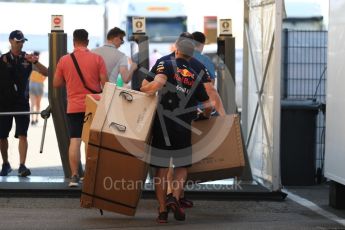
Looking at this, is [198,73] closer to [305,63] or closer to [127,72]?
[127,72]

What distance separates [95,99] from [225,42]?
6.60ft

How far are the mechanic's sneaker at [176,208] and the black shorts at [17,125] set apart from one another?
334 cm

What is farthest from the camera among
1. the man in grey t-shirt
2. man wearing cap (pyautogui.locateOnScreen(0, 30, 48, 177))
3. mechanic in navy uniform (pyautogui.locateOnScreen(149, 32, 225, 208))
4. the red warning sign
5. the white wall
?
man wearing cap (pyautogui.locateOnScreen(0, 30, 48, 177))

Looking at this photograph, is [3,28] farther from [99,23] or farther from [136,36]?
[136,36]

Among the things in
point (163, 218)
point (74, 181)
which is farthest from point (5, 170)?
point (163, 218)

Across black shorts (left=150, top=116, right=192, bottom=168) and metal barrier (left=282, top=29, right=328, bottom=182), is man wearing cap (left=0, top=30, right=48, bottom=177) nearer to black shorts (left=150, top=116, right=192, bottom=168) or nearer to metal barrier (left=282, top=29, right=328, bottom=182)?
black shorts (left=150, top=116, right=192, bottom=168)

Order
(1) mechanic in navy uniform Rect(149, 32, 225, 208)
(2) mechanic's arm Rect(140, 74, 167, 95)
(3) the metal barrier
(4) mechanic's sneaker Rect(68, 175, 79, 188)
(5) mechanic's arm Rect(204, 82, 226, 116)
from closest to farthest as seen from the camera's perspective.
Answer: (2) mechanic's arm Rect(140, 74, 167, 95) < (1) mechanic in navy uniform Rect(149, 32, 225, 208) < (5) mechanic's arm Rect(204, 82, 226, 116) < (4) mechanic's sneaker Rect(68, 175, 79, 188) < (3) the metal barrier

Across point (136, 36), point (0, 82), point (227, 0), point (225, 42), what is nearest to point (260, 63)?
point (225, 42)

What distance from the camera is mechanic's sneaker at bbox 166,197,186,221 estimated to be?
8.88 metres

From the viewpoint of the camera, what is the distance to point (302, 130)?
12.0 m

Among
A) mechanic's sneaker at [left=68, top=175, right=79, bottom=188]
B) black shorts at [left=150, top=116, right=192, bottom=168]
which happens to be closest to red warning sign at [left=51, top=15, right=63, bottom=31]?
mechanic's sneaker at [left=68, top=175, right=79, bottom=188]

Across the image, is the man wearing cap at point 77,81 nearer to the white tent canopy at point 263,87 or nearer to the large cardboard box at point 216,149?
the large cardboard box at point 216,149

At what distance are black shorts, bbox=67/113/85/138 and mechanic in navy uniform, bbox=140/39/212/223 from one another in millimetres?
1728

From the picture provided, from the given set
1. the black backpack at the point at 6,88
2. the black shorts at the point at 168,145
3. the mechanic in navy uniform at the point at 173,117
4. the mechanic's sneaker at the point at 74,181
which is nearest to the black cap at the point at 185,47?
the mechanic in navy uniform at the point at 173,117
